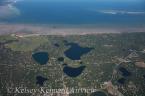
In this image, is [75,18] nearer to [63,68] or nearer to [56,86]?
[63,68]

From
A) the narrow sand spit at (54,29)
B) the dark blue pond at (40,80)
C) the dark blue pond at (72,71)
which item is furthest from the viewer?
the narrow sand spit at (54,29)

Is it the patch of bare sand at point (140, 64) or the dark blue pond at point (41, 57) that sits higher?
the dark blue pond at point (41, 57)

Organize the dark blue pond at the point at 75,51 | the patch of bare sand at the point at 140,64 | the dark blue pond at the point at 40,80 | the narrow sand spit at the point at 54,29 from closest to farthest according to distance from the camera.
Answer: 1. the dark blue pond at the point at 40,80
2. the patch of bare sand at the point at 140,64
3. the dark blue pond at the point at 75,51
4. the narrow sand spit at the point at 54,29

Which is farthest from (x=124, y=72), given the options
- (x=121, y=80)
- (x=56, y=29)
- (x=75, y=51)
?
(x=56, y=29)

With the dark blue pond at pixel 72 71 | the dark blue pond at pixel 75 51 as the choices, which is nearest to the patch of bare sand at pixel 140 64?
the dark blue pond at pixel 72 71

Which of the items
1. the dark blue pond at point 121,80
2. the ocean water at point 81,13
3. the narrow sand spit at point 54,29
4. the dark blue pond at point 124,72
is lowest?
the dark blue pond at point 121,80

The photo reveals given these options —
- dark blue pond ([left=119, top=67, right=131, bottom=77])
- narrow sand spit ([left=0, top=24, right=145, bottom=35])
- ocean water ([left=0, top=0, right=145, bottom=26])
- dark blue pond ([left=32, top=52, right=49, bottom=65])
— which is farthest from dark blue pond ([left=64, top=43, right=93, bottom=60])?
ocean water ([left=0, top=0, right=145, bottom=26])

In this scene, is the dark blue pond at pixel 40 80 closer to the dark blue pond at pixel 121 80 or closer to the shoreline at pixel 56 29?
the dark blue pond at pixel 121 80
